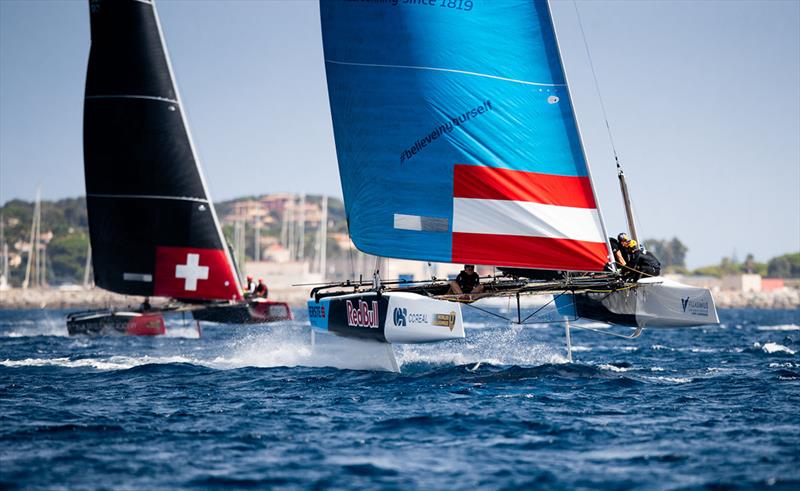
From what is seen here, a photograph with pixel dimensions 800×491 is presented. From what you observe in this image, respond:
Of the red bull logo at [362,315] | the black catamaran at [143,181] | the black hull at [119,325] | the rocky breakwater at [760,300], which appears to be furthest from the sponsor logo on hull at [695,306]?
the rocky breakwater at [760,300]

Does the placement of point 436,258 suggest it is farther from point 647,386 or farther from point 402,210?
point 647,386

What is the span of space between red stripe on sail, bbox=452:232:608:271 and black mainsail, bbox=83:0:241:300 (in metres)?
15.2

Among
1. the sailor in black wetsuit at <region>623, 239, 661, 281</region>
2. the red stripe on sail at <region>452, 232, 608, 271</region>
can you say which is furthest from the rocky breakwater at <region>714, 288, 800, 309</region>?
the red stripe on sail at <region>452, 232, 608, 271</region>

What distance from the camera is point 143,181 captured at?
28.2m

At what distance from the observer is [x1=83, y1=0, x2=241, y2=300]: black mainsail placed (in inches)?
1105

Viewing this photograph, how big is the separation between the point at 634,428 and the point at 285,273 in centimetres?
12156

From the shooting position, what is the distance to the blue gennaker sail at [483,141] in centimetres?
1453

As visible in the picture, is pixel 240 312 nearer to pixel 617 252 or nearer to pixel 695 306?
pixel 617 252

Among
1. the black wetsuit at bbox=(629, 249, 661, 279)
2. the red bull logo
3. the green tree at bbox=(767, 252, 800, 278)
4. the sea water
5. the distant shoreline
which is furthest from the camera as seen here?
the green tree at bbox=(767, 252, 800, 278)

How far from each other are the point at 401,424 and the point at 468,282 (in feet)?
18.1

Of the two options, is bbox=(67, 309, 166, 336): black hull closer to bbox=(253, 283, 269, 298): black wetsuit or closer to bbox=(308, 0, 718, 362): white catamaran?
bbox=(253, 283, 269, 298): black wetsuit

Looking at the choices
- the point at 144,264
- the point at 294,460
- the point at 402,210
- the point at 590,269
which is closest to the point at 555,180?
the point at 590,269

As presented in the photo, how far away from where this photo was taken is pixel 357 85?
15523 mm

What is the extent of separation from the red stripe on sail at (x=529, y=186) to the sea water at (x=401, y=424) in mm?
2605
